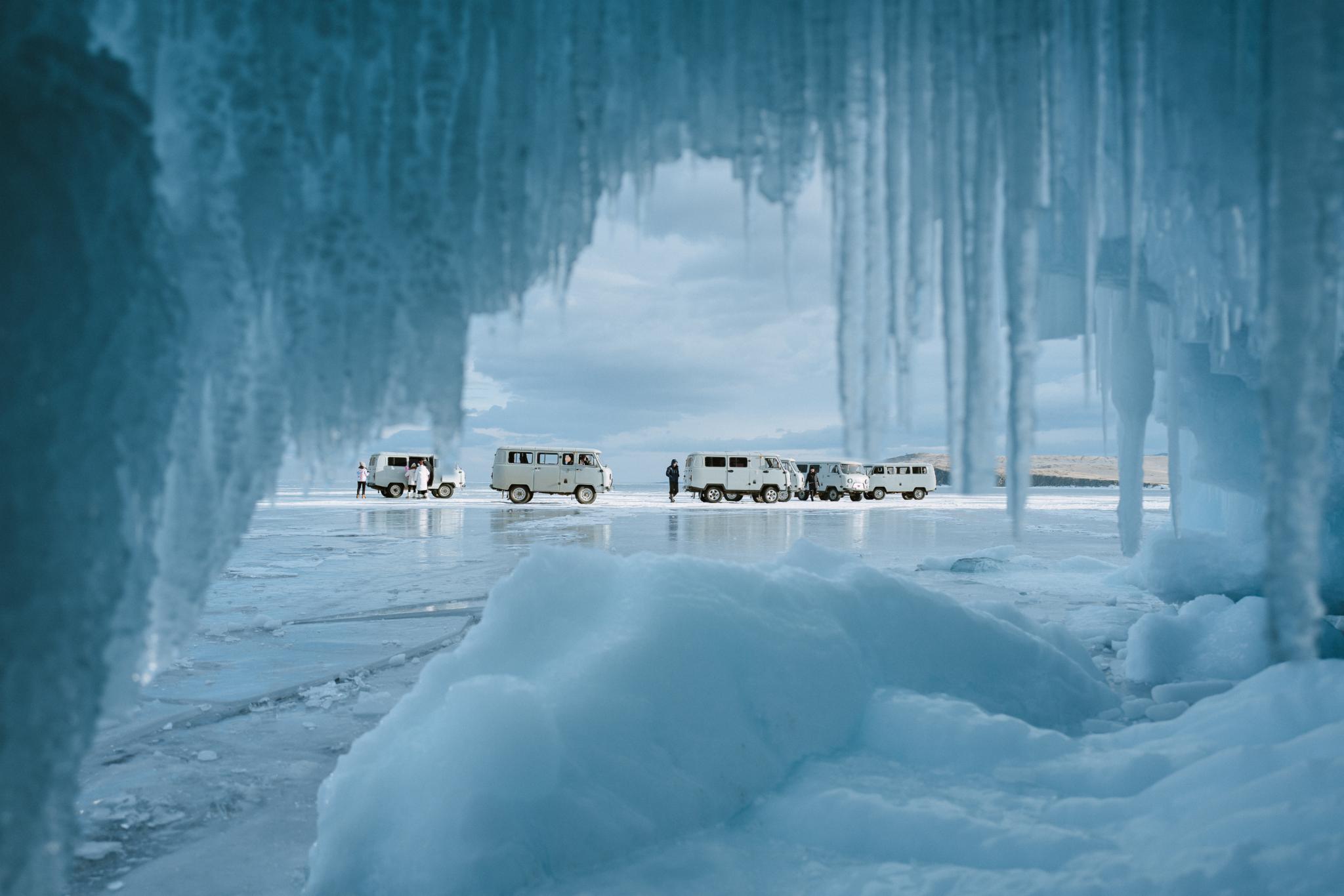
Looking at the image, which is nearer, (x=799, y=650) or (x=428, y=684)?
(x=428, y=684)

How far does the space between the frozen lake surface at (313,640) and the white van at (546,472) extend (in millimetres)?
6302

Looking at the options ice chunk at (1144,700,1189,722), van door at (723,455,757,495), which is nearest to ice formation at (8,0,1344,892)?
ice chunk at (1144,700,1189,722)

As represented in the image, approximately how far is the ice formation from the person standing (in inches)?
1068

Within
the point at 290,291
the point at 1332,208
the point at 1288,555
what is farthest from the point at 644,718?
the point at 1332,208

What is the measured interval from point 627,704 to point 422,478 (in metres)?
27.3

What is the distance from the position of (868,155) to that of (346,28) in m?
1.79

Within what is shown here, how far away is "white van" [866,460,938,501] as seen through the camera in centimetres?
3338

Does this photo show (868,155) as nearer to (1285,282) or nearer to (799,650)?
(1285,282)

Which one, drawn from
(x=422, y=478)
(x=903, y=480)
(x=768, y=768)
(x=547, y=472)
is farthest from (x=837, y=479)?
(x=768, y=768)

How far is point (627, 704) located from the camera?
2902mm

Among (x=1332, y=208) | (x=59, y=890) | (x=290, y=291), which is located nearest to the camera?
(x=59, y=890)

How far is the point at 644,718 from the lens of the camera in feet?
9.51

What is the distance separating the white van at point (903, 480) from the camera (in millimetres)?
33375

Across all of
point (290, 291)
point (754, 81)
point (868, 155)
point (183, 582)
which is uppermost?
point (754, 81)
